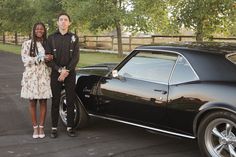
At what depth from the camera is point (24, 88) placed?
652 centimetres

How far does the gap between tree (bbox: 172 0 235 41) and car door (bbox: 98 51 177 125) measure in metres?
8.44

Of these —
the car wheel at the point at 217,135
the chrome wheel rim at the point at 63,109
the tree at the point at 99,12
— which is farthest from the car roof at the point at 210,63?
the tree at the point at 99,12

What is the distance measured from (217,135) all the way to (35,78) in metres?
2.74

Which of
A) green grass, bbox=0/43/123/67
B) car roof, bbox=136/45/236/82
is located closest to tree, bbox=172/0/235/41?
green grass, bbox=0/43/123/67

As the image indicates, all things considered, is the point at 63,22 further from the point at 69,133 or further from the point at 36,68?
the point at 69,133

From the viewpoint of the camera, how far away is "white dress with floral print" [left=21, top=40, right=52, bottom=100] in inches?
254

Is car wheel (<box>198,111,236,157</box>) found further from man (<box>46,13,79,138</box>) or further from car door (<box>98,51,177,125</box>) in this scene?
man (<box>46,13,79,138</box>)

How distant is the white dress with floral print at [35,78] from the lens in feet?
Result: 21.1

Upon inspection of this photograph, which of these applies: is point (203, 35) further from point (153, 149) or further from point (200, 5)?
point (153, 149)

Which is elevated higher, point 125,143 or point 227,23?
point 227,23

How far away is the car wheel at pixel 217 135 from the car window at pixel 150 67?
0.80m

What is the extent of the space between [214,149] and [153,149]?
1020 millimetres

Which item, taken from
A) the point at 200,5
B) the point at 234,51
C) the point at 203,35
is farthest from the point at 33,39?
the point at 203,35

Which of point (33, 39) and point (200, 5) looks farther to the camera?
point (200, 5)
